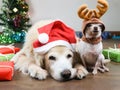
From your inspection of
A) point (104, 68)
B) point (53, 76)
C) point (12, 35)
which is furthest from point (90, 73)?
point (12, 35)

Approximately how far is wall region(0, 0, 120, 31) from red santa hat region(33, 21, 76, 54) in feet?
7.42

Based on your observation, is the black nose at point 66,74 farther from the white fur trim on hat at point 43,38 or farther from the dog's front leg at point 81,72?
the white fur trim on hat at point 43,38

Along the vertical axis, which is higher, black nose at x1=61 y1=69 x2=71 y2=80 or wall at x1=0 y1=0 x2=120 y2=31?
wall at x1=0 y1=0 x2=120 y2=31

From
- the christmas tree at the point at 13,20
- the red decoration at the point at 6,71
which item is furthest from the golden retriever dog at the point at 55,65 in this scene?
the christmas tree at the point at 13,20

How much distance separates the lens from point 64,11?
390cm

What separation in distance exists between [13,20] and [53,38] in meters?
2.02

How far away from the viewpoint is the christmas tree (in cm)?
349

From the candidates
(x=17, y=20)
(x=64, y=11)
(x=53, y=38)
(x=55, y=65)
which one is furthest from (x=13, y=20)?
(x=55, y=65)

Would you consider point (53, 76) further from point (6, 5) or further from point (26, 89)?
point (6, 5)

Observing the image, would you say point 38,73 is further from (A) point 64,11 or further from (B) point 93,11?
(A) point 64,11

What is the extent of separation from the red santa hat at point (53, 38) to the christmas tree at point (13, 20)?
190cm

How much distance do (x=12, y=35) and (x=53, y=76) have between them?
212 cm

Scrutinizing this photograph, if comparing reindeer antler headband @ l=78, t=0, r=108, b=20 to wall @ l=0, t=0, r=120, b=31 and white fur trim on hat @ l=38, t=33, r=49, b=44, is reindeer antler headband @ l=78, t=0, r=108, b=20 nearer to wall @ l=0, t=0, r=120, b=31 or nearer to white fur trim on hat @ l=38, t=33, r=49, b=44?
white fur trim on hat @ l=38, t=33, r=49, b=44

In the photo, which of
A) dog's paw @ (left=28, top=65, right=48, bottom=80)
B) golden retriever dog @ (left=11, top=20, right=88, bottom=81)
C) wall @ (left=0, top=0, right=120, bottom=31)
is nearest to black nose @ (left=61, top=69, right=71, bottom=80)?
golden retriever dog @ (left=11, top=20, right=88, bottom=81)
